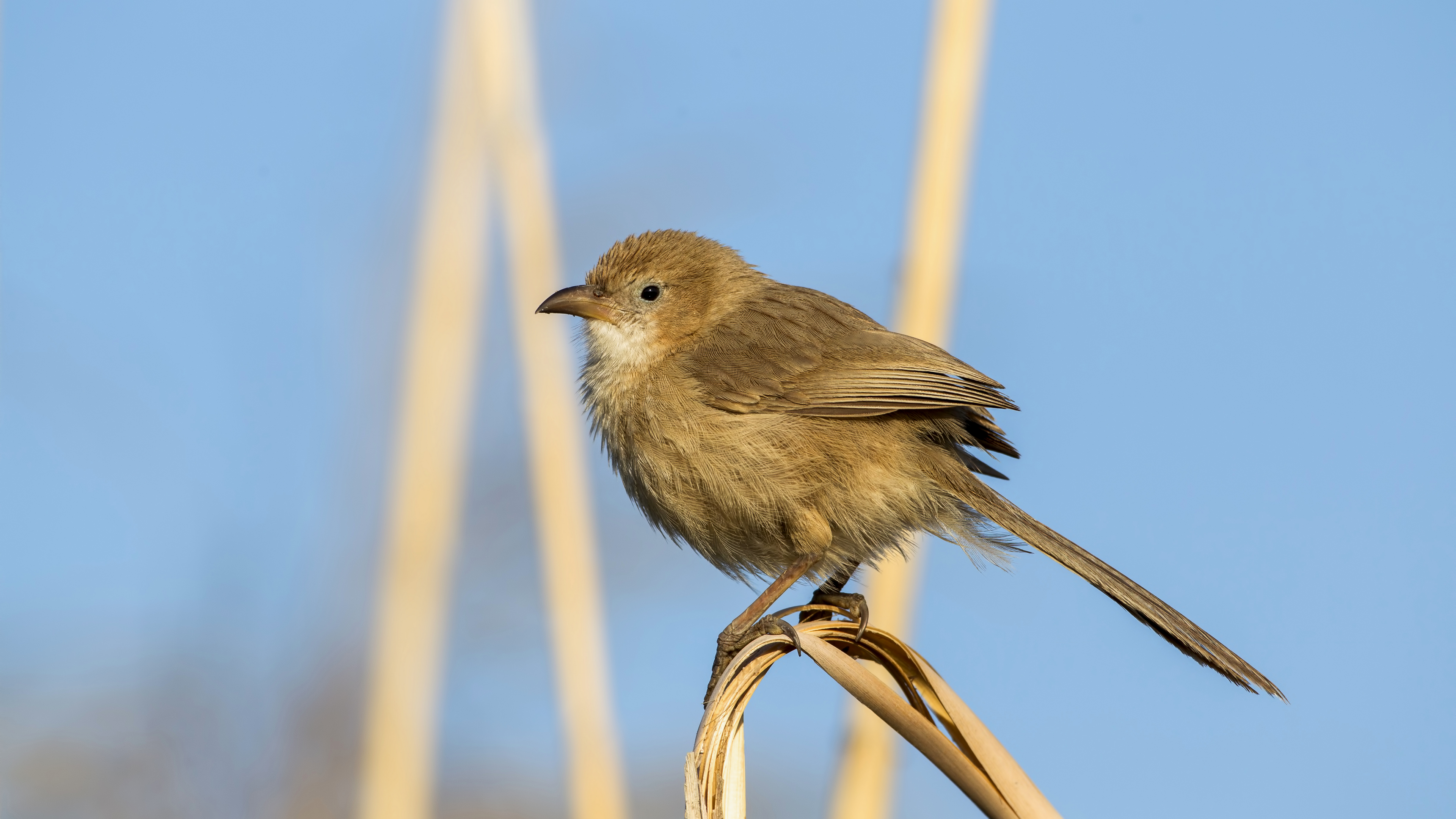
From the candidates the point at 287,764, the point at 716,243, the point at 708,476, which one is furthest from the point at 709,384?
the point at 287,764

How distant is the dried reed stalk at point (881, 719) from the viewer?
5.14 feet

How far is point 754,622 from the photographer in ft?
9.21

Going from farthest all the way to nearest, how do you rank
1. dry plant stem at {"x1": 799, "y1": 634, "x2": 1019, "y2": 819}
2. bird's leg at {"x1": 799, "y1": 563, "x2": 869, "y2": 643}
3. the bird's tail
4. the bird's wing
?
the bird's wing
bird's leg at {"x1": 799, "y1": 563, "x2": 869, "y2": 643}
the bird's tail
dry plant stem at {"x1": 799, "y1": 634, "x2": 1019, "y2": 819}

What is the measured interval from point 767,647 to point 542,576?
1.79 meters

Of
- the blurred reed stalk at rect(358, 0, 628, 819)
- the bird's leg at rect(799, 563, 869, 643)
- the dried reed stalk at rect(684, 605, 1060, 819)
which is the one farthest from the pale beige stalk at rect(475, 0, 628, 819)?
the dried reed stalk at rect(684, 605, 1060, 819)

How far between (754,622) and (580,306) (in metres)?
1.22

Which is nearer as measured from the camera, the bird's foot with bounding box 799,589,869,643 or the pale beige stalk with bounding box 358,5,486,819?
the bird's foot with bounding box 799,589,869,643

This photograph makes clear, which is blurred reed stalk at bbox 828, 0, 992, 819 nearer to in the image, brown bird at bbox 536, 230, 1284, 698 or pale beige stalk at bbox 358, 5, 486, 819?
brown bird at bbox 536, 230, 1284, 698

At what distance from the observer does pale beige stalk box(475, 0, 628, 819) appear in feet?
11.5

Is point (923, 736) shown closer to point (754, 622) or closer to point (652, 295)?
point (754, 622)

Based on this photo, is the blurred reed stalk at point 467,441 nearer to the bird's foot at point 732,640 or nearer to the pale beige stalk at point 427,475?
the pale beige stalk at point 427,475

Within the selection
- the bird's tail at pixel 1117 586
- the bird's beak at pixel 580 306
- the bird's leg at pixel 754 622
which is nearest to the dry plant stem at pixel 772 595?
the bird's leg at pixel 754 622

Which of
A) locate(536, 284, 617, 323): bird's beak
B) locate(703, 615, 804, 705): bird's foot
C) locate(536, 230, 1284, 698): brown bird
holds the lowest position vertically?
locate(703, 615, 804, 705): bird's foot

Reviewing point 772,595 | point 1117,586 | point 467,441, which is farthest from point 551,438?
point 1117,586
